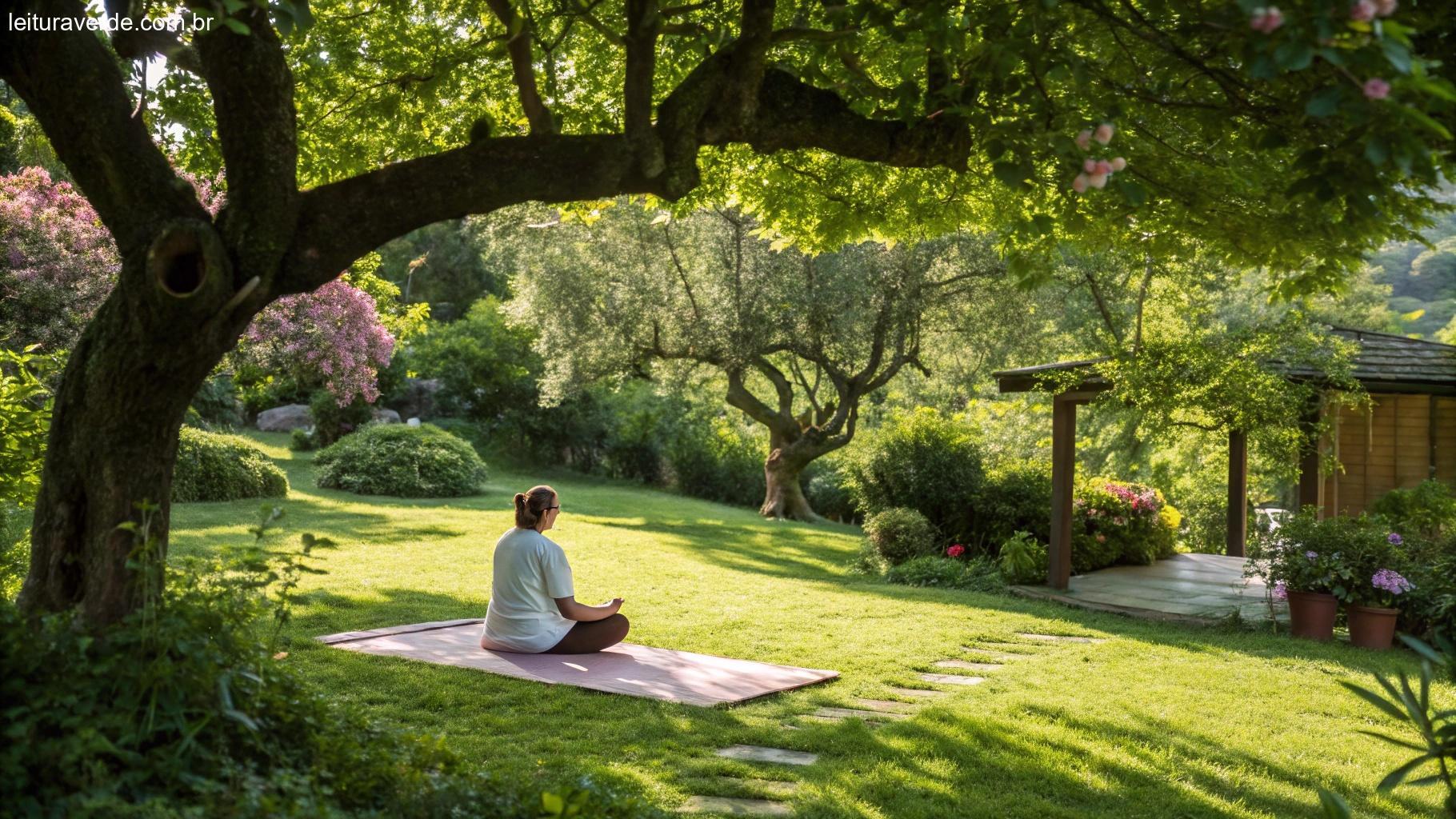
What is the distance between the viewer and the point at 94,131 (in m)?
4.38

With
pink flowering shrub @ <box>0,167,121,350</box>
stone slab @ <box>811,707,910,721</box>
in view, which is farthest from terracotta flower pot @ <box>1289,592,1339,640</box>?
pink flowering shrub @ <box>0,167,121,350</box>

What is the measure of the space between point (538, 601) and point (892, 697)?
7.88 feet

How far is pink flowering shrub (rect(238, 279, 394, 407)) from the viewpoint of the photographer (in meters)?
17.1

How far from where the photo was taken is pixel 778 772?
5.26 m

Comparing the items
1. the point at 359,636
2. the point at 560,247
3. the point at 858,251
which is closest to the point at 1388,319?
the point at 858,251

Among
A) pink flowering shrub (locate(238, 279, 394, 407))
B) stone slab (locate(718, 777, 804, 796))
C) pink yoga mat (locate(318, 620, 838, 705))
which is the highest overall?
pink flowering shrub (locate(238, 279, 394, 407))

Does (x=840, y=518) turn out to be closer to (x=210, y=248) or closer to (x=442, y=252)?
(x=442, y=252)

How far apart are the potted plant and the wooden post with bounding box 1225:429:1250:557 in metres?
4.48

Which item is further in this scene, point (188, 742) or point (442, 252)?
point (442, 252)

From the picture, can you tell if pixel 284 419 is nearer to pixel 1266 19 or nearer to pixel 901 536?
pixel 901 536

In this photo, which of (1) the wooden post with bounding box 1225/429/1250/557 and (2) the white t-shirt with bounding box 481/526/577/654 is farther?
(1) the wooden post with bounding box 1225/429/1250/557

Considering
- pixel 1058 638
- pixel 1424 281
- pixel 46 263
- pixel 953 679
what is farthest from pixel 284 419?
pixel 1424 281

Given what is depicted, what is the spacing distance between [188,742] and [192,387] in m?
1.74

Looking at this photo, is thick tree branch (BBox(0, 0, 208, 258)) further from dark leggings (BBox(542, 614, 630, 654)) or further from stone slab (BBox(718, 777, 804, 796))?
dark leggings (BBox(542, 614, 630, 654))
